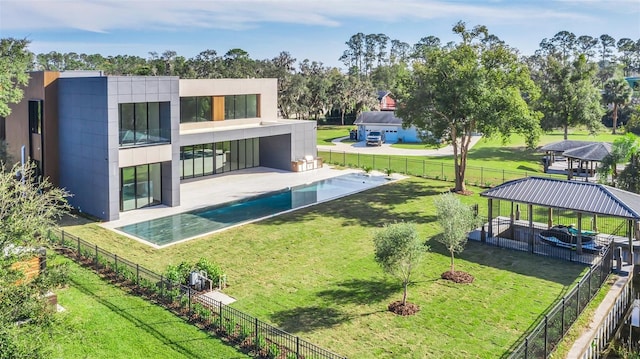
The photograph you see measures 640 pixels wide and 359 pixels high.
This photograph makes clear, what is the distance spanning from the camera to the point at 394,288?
18562 mm

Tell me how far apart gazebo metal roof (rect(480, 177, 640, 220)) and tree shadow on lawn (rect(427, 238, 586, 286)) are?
223 centimetres

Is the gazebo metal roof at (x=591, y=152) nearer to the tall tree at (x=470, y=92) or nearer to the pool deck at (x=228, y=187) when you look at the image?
the tall tree at (x=470, y=92)

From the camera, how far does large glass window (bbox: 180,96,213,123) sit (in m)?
36.3

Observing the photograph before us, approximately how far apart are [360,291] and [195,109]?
75.0ft

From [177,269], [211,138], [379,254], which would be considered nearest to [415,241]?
[379,254]

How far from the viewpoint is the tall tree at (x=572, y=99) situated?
5519 centimetres

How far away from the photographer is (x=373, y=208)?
29.8 m

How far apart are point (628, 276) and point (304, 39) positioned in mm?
87079

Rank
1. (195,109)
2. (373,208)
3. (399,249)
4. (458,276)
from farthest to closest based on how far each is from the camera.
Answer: (195,109), (373,208), (458,276), (399,249)

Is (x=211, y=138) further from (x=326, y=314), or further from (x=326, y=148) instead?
(x=326, y=148)

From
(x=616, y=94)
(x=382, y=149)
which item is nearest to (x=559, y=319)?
(x=382, y=149)

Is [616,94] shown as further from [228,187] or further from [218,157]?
[228,187]

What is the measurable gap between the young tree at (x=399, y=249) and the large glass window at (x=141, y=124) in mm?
16205

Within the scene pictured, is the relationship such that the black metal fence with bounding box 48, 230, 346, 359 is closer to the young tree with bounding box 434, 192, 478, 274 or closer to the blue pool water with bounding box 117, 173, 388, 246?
the blue pool water with bounding box 117, 173, 388, 246
